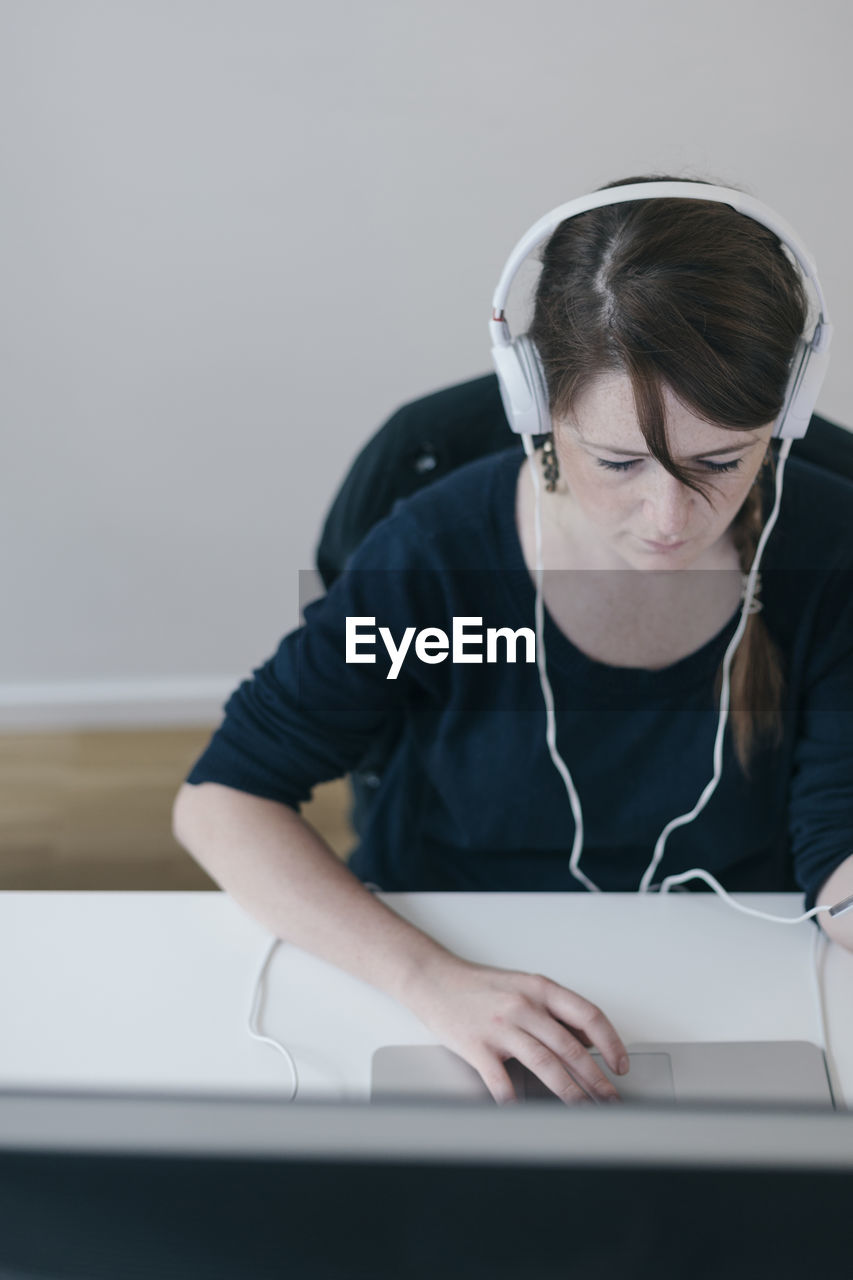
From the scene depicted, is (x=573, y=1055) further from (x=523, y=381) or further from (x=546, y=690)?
(x=523, y=381)

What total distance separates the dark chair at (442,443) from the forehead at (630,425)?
239 mm

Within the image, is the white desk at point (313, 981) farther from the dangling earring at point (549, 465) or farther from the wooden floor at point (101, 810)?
the wooden floor at point (101, 810)

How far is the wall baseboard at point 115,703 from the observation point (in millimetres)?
2213

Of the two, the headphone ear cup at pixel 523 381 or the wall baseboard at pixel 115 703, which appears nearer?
the headphone ear cup at pixel 523 381

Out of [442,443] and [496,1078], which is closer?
[496,1078]

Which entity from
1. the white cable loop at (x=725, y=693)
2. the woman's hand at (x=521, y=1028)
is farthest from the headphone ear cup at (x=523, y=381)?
the woman's hand at (x=521, y=1028)

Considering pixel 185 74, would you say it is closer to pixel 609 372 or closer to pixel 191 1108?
pixel 609 372

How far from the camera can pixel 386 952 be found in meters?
0.86

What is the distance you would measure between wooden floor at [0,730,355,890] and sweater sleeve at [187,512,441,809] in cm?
82

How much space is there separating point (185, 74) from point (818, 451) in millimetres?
1082

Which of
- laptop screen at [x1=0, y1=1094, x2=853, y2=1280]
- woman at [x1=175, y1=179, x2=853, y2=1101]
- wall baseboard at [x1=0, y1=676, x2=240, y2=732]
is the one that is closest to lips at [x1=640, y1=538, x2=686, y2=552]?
woman at [x1=175, y1=179, x2=853, y2=1101]

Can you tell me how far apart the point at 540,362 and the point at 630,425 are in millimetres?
106

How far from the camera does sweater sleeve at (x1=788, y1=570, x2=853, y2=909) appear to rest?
0.95m

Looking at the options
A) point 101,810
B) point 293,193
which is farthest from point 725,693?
point 101,810
